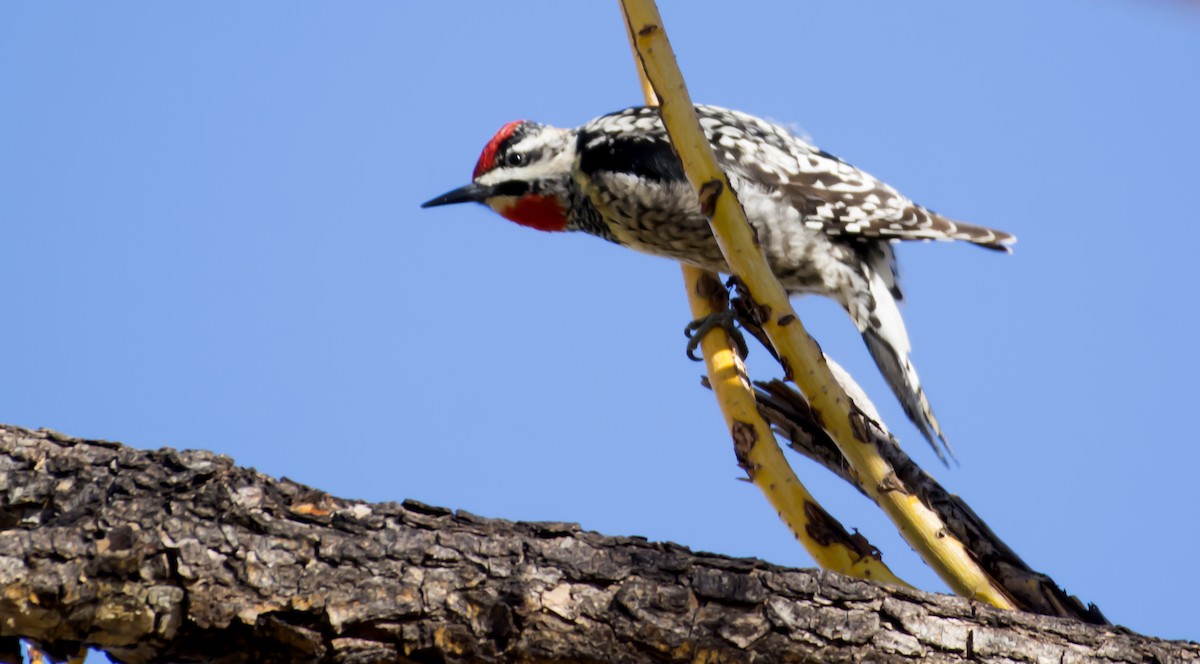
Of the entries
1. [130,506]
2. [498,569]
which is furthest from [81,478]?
[498,569]

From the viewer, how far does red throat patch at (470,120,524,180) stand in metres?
3.88

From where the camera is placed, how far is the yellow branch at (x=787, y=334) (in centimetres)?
223

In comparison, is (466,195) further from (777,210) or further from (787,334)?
(787,334)

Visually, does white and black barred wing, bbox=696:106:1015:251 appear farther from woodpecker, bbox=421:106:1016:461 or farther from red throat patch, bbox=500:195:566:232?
red throat patch, bbox=500:195:566:232

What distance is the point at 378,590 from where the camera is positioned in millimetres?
1785

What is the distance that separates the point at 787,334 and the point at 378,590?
1031 millimetres

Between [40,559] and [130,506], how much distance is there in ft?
0.48

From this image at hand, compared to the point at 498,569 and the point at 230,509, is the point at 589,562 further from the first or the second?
the point at 230,509

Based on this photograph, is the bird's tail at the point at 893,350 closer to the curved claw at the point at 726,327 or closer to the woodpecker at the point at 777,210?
the woodpecker at the point at 777,210

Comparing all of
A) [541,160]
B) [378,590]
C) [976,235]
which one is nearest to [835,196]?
[976,235]

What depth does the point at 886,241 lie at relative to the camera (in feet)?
12.1

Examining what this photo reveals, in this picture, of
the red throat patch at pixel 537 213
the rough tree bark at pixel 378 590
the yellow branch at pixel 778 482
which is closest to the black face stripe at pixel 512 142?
the red throat patch at pixel 537 213

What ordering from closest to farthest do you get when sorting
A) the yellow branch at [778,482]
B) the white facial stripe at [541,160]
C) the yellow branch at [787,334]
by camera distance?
the yellow branch at [787,334], the yellow branch at [778,482], the white facial stripe at [541,160]

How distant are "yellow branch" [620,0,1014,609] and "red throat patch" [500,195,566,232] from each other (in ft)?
5.05
